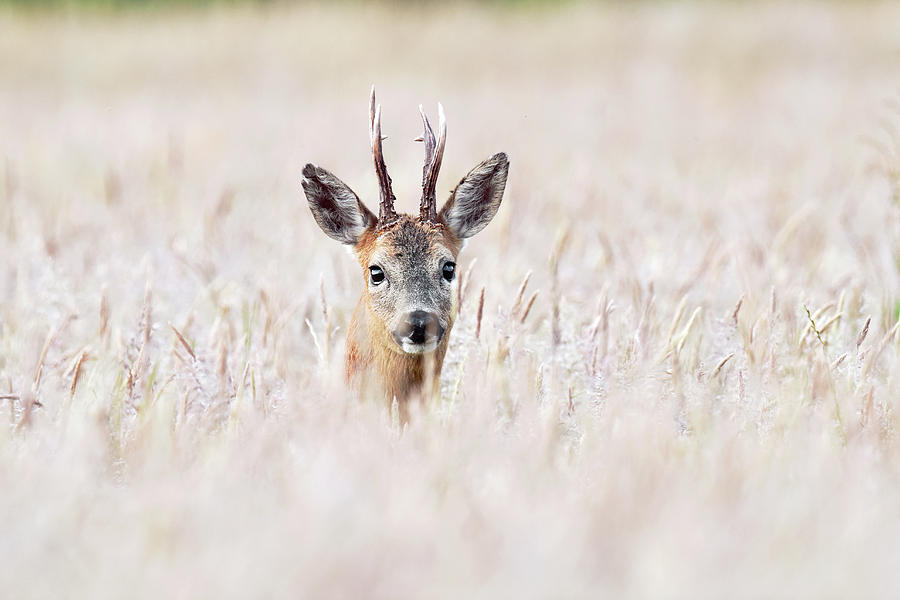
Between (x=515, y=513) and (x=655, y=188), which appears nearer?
(x=515, y=513)

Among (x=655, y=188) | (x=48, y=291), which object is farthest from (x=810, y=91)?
(x=48, y=291)

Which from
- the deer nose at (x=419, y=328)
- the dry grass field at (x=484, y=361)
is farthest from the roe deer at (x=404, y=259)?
the dry grass field at (x=484, y=361)

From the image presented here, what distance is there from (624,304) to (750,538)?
8.83 feet

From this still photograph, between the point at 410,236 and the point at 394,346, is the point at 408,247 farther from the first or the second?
the point at 394,346

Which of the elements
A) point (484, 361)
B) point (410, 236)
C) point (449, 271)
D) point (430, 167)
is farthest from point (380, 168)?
point (484, 361)

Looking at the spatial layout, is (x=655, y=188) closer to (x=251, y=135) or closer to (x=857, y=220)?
(x=857, y=220)

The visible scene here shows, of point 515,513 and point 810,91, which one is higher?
point 810,91

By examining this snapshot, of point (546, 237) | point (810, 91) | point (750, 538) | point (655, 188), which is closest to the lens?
point (750, 538)

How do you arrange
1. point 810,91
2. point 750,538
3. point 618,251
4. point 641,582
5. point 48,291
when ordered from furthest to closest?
point 810,91
point 618,251
point 48,291
point 750,538
point 641,582

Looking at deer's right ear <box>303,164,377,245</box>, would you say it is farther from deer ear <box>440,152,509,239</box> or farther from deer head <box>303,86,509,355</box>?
deer ear <box>440,152,509,239</box>

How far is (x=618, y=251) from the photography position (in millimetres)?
6055

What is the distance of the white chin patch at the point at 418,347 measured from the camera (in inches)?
138

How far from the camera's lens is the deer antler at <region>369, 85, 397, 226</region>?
3449 millimetres

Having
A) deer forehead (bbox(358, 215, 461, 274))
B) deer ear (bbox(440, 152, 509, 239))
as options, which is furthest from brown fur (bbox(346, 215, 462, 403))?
deer ear (bbox(440, 152, 509, 239))
